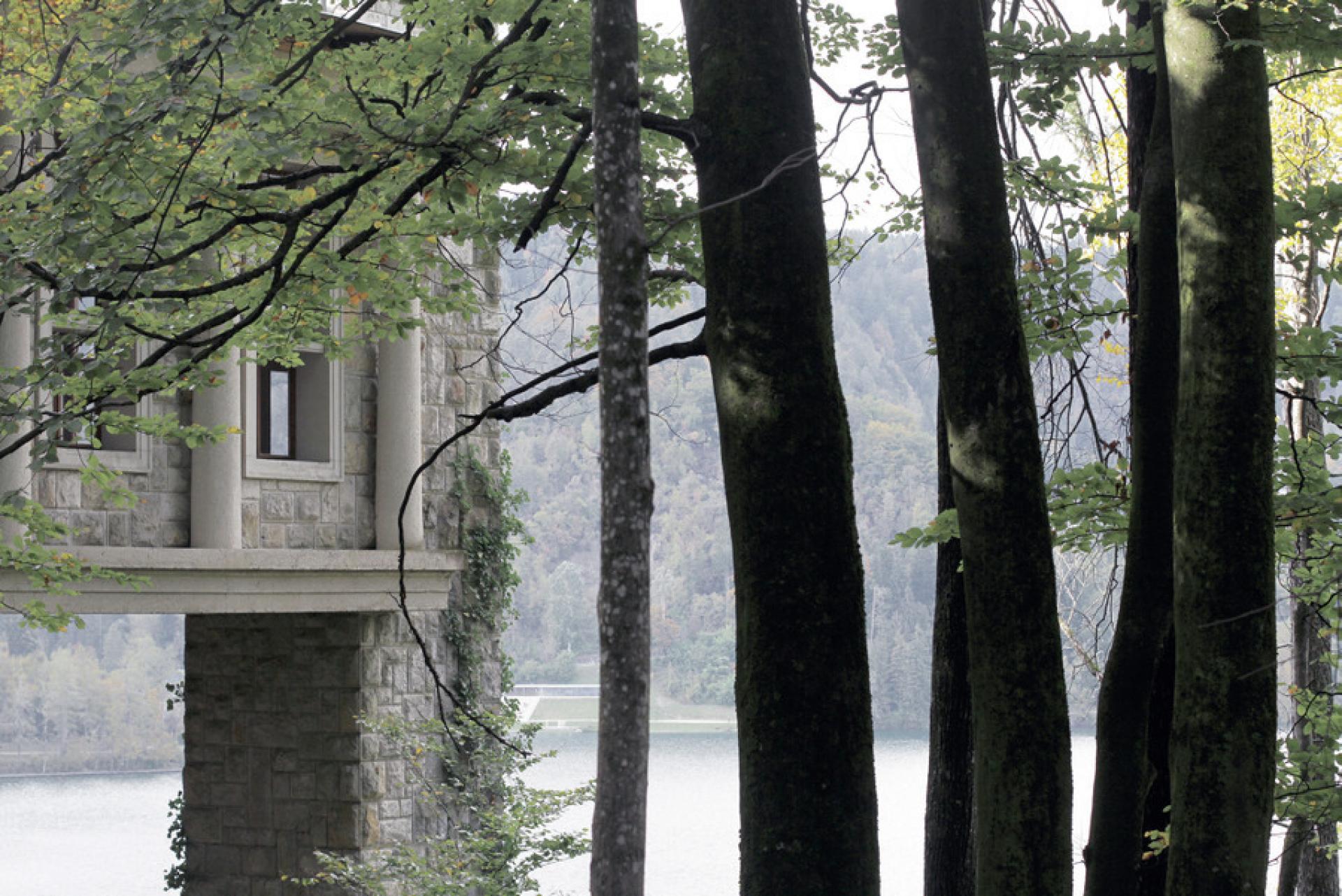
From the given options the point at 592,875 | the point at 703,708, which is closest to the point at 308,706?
the point at 592,875

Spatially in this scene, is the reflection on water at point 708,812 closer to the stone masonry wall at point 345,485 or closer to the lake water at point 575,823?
the lake water at point 575,823

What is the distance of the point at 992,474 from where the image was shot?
4547 mm

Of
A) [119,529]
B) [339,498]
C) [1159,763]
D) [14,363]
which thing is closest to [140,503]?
[119,529]

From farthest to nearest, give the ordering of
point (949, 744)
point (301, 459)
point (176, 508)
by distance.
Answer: point (301, 459), point (176, 508), point (949, 744)

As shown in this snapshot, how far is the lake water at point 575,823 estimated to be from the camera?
1947 centimetres

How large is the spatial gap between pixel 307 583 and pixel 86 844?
1206cm

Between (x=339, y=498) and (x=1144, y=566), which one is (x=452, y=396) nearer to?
(x=339, y=498)

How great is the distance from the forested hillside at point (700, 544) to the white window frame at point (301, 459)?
23.1 meters

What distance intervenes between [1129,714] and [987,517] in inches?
44.9

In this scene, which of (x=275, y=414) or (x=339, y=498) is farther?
(x=275, y=414)

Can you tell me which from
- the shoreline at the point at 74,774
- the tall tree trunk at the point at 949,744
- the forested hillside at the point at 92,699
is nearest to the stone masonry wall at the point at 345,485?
the tall tree trunk at the point at 949,744

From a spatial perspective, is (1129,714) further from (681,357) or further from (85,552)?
(85,552)

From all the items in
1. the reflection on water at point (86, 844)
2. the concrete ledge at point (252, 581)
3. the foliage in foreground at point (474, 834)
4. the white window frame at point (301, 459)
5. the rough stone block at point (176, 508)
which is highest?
the white window frame at point (301, 459)

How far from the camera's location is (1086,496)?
6371 millimetres
